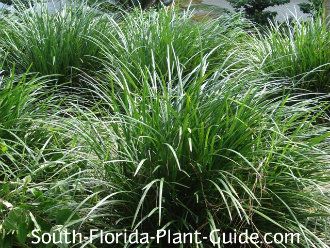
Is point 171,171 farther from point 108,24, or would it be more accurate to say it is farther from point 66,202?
point 108,24

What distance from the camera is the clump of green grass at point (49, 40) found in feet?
13.3

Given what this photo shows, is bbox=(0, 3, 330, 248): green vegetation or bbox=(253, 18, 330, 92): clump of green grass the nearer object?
bbox=(0, 3, 330, 248): green vegetation

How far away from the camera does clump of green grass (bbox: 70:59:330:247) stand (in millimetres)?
2432

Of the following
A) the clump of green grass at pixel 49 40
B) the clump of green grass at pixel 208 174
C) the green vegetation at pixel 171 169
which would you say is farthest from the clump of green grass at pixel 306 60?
the clump of green grass at pixel 208 174

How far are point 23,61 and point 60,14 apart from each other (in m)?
0.57

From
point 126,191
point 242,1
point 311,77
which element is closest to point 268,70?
point 311,77

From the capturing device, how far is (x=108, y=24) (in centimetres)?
465

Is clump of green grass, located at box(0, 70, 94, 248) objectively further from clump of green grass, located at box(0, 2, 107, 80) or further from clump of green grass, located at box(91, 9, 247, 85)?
clump of green grass, located at box(91, 9, 247, 85)

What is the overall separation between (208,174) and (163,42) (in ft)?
5.80

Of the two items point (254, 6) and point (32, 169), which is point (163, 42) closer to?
point (32, 169)

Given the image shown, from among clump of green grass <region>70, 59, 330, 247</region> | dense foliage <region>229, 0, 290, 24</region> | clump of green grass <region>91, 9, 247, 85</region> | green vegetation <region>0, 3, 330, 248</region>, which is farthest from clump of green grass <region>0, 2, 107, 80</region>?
dense foliage <region>229, 0, 290, 24</region>

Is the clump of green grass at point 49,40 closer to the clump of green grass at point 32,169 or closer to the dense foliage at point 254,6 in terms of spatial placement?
the clump of green grass at point 32,169

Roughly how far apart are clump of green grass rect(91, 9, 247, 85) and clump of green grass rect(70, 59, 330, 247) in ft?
3.97

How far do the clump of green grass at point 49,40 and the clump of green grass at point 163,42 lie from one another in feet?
0.42
